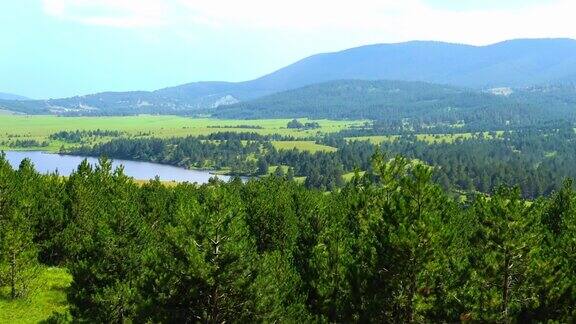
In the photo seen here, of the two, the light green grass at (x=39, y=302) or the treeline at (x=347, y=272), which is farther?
the light green grass at (x=39, y=302)

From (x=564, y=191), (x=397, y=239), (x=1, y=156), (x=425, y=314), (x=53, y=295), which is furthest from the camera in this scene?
(x=1, y=156)

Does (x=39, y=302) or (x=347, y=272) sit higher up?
(x=347, y=272)

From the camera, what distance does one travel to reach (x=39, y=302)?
5578 centimetres

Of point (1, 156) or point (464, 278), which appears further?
point (1, 156)

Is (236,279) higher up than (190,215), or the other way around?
(190,215)

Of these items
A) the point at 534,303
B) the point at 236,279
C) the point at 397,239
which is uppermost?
the point at 397,239

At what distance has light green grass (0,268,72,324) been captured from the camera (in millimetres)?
51406

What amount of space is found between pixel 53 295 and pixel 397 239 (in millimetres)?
38738

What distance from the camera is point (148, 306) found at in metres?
41.1

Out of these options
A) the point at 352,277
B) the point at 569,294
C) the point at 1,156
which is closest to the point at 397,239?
the point at 352,277

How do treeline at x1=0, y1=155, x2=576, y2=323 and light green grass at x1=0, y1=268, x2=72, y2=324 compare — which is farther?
light green grass at x1=0, y1=268, x2=72, y2=324

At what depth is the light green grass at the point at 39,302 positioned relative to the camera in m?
51.4

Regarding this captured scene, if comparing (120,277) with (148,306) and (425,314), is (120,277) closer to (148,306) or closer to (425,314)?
(148,306)

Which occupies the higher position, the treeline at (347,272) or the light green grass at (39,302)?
the treeline at (347,272)
